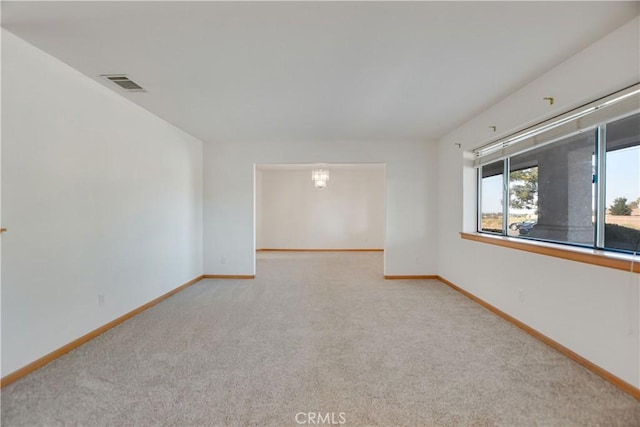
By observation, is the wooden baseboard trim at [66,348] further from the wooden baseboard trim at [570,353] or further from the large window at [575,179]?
the large window at [575,179]

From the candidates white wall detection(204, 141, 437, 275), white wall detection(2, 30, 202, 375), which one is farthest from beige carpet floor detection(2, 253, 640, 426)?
white wall detection(204, 141, 437, 275)

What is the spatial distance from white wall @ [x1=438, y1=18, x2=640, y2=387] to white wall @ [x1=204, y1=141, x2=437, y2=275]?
1.02 m

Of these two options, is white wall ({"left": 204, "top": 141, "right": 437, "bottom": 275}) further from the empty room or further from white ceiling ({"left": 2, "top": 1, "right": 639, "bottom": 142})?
white ceiling ({"left": 2, "top": 1, "right": 639, "bottom": 142})

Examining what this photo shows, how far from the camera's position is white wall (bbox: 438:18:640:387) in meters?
1.76

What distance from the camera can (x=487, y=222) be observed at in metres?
3.65

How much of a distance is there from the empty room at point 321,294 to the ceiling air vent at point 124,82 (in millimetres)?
45

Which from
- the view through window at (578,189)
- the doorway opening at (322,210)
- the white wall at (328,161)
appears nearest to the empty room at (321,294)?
the view through window at (578,189)

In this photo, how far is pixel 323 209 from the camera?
809 cm

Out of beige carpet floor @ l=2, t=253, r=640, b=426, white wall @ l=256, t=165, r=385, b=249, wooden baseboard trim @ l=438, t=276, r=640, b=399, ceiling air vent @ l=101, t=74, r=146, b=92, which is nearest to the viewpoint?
beige carpet floor @ l=2, t=253, r=640, b=426

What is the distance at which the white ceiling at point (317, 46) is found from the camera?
1.61m

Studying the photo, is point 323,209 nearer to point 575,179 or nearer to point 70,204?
point 575,179

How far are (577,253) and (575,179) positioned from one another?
0.73m

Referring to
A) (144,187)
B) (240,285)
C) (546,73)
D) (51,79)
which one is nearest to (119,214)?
(144,187)

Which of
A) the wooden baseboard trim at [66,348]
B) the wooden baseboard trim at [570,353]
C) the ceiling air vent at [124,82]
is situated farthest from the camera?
the ceiling air vent at [124,82]
